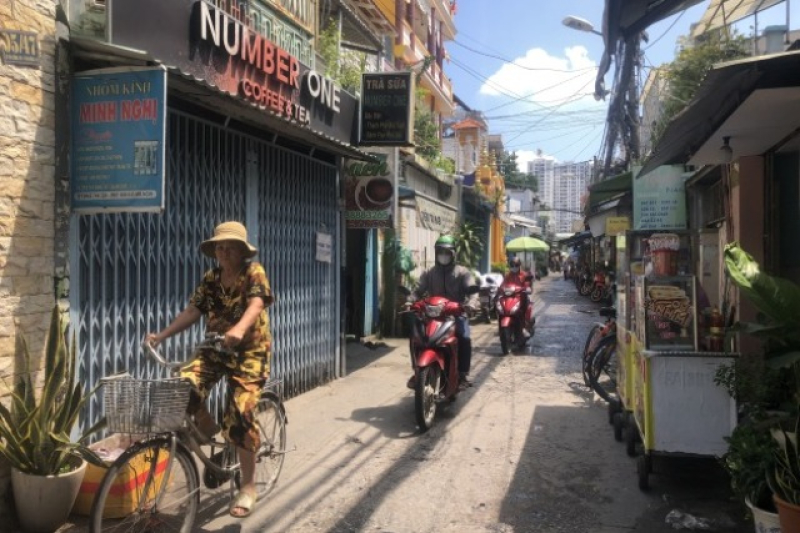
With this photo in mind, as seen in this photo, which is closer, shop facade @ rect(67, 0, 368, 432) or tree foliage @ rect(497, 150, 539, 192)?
shop facade @ rect(67, 0, 368, 432)

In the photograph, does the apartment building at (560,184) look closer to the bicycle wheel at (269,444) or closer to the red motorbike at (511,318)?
the red motorbike at (511,318)

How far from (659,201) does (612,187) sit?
3.73 feet

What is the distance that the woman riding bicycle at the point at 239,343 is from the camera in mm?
3844

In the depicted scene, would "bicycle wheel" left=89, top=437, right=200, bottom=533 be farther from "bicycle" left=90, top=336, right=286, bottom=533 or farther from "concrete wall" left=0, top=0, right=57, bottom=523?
"concrete wall" left=0, top=0, right=57, bottom=523

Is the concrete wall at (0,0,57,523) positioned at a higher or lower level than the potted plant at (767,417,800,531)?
higher

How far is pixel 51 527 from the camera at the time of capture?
3.75 m

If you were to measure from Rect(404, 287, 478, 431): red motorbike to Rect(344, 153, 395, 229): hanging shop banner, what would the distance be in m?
2.90

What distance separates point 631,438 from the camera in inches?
212

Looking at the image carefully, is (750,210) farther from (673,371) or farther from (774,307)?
(774,307)

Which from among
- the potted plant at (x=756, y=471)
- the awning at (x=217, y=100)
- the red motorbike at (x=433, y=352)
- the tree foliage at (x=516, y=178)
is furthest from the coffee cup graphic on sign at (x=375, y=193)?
the tree foliage at (x=516, y=178)

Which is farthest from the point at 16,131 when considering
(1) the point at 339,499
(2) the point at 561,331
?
(2) the point at 561,331

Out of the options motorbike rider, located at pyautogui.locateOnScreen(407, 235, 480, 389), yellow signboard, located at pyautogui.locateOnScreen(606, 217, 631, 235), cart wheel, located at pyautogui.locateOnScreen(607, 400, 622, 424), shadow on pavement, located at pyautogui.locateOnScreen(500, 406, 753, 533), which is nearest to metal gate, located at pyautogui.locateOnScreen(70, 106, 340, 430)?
motorbike rider, located at pyautogui.locateOnScreen(407, 235, 480, 389)

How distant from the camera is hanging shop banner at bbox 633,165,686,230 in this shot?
31.5 feet

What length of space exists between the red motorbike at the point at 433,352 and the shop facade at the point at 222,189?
1607 mm
